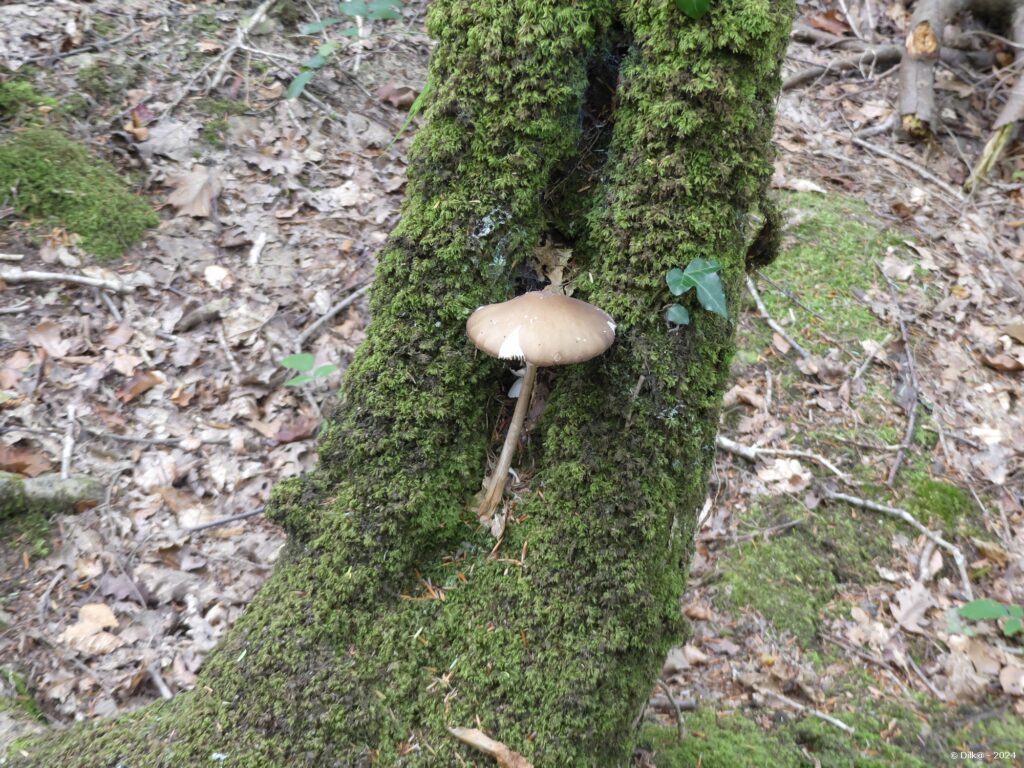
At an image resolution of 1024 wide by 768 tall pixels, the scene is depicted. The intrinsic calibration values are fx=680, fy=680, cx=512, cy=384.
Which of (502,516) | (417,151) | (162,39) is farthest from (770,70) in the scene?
(162,39)

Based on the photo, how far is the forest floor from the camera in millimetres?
3293

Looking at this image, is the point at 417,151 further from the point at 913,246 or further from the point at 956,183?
the point at 956,183

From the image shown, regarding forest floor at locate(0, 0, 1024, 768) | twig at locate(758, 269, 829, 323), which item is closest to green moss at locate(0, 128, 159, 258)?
forest floor at locate(0, 0, 1024, 768)

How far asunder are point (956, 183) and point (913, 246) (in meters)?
1.58

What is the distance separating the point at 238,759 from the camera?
6.49 ft

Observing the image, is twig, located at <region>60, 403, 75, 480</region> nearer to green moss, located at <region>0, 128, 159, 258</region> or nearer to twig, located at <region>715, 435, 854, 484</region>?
green moss, located at <region>0, 128, 159, 258</region>

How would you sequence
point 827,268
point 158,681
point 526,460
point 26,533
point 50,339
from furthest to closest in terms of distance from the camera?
1. point 827,268
2. point 50,339
3. point 26,533
4. point 158,681
5. point 526,460

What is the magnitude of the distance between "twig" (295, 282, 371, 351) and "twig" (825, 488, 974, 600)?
337cm

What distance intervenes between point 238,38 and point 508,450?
573cm

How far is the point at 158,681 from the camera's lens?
3082 millimetres

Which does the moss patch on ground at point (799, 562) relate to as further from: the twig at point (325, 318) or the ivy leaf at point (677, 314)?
the twig at point (325, 318)

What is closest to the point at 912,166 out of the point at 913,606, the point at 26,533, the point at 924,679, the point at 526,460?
the point at 913,606

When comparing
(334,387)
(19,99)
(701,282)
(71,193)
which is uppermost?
(701,282)

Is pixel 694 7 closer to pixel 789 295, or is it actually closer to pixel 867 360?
pixel 867 360
